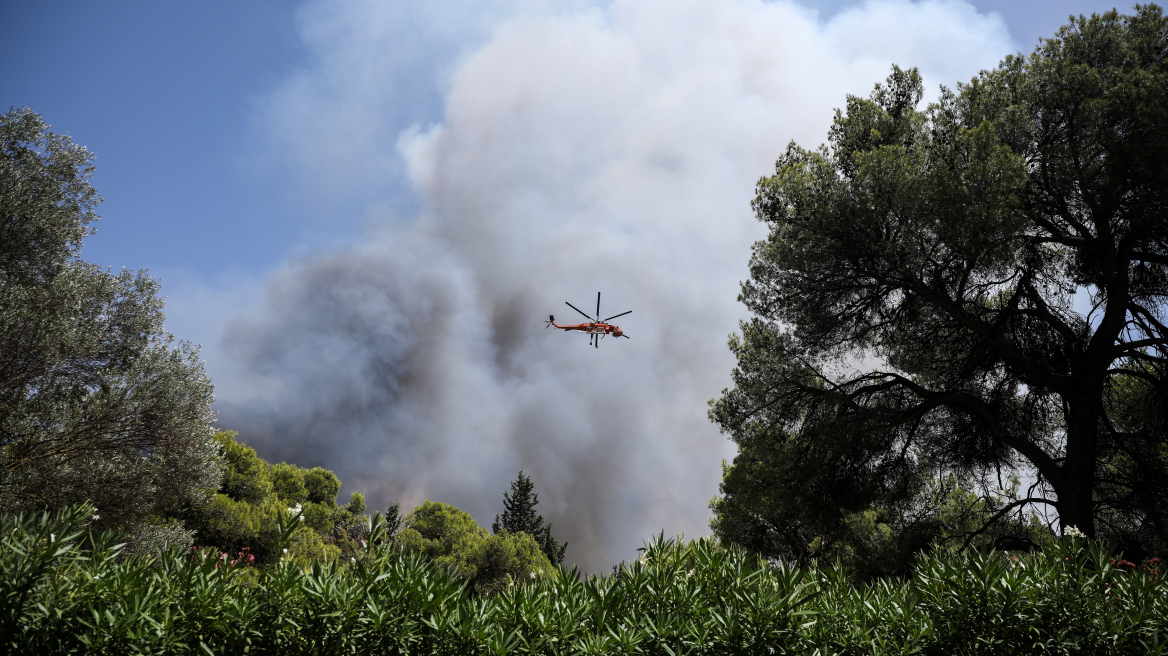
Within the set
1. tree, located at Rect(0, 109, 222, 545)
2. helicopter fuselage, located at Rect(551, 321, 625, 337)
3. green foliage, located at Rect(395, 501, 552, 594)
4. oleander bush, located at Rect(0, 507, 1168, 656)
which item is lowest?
oleander bush, located at Rect(0, 507, 1168, 656)

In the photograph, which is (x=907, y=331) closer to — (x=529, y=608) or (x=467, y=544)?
(x=529, y=608)

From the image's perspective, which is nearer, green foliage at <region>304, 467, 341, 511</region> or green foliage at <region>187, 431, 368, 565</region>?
green foliage at <region>187, 431, 368, 565</region>

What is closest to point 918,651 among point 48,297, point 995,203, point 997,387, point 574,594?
point 574,594

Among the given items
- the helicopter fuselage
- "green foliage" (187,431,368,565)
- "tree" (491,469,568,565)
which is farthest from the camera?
"tree" (491,469,568,565)

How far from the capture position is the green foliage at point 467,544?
3048 centimetres

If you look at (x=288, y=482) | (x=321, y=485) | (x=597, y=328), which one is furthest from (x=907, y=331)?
(x=321, y=485)

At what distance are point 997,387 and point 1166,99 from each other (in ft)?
18.8

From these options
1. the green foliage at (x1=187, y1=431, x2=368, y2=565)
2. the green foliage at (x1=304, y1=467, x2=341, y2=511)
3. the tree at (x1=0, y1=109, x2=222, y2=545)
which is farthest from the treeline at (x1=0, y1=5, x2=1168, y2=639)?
the green foliage at (x1=304, y1=467, x2=341, y2=511)

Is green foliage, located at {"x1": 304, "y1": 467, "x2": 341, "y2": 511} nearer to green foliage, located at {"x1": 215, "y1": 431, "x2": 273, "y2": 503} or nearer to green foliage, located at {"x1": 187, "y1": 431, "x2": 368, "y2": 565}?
green foliage, located at {"x1": 187, "y1": 431, "x2": 368, "y2": 565}

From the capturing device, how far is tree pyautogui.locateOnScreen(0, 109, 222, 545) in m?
9.58

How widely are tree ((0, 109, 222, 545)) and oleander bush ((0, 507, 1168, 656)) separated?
7238mm

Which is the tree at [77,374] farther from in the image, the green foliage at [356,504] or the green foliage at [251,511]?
the green foliage at [356,504]

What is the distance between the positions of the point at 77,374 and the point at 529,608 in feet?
34.7

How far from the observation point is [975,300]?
12453 mm
